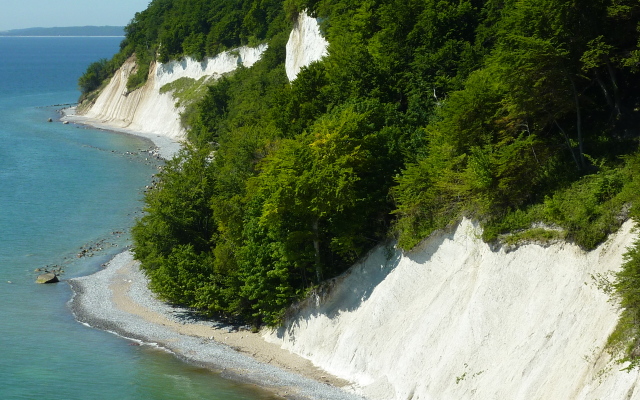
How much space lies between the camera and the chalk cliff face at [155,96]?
98.3 meters

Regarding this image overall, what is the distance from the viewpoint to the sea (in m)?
32.1

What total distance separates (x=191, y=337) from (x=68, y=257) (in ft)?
61.3

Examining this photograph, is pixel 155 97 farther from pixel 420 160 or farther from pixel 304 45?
pixel 420 160

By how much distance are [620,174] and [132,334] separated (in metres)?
23.4

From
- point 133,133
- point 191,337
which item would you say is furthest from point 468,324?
point 133,133

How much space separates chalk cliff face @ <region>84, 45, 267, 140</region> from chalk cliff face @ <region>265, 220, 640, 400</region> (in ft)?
201

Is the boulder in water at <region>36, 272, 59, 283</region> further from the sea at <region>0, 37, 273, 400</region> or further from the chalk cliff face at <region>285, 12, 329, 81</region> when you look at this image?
the chalk cliff face at <region>285, 12, 329, 81</region>

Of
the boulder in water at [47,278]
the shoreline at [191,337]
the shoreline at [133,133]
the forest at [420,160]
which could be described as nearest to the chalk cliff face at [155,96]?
the shoreline at [133,133]

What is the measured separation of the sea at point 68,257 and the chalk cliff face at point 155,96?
4603 mm

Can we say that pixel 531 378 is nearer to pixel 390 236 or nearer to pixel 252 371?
pixel 390 236

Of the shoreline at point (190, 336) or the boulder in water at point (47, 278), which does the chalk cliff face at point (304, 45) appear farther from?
the boulder in water at point (47, 278)

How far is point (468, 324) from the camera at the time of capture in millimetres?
27703

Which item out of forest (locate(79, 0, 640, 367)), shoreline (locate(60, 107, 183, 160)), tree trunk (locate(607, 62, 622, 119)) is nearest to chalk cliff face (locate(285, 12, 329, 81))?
forest (locate(79, 0, 640, 367))

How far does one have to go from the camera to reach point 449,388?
27.1 metres
